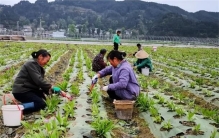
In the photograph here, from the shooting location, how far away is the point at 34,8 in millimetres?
176750

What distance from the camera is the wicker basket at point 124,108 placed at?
20.1ft

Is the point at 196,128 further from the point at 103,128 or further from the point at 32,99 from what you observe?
the point at 32,99

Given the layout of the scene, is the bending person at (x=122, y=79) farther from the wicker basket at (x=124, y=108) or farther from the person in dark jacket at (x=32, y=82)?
the person in dark jacket at (x=32, y=82)

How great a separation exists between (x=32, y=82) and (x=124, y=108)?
6.38ft

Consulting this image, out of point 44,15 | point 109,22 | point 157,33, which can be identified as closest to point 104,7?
point 44,15

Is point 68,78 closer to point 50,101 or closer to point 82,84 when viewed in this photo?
point 82,84

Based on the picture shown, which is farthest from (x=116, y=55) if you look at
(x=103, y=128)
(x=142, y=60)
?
(x=142, y=60)

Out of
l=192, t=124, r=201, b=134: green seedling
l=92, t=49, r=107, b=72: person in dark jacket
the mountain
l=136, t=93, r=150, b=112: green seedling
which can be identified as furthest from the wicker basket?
the mountain

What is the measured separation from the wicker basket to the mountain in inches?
3989

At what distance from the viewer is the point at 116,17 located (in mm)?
166500

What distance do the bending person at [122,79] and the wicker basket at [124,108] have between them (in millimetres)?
377

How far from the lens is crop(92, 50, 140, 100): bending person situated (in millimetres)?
6391

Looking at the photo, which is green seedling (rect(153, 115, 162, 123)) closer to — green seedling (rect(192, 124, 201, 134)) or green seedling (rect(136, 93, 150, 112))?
green seedling (rect(136, 93, 150, 112))

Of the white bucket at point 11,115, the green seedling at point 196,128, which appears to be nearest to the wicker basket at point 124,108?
the green seedling at point 196,128
